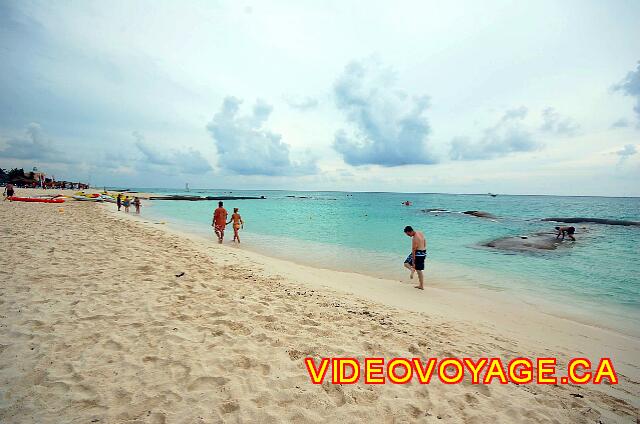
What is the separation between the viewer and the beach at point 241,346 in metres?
3.06

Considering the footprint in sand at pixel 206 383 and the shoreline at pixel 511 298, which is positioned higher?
the footprint in sand at pixel 206 383

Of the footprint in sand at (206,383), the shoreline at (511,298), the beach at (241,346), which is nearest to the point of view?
the beach at (241,346)

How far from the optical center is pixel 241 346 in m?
4.23

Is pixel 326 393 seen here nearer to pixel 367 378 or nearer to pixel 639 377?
pixel 367 378

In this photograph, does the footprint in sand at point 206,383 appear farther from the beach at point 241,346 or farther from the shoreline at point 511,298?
the shoreline at point 511,298

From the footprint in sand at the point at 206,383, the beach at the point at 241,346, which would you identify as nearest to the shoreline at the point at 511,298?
the beach at the point at 241,346

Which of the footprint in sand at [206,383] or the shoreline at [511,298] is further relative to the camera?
the shoreline at [511,298]

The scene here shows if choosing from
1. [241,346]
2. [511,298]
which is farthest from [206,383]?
[511,298]

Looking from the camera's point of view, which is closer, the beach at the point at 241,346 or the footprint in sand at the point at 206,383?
the beach at the point at 241,346

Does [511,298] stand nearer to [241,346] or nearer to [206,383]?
[241,346]

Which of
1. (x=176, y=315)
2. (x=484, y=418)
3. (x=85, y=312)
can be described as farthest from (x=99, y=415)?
(x=484, y=418)

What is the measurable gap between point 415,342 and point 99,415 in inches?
171

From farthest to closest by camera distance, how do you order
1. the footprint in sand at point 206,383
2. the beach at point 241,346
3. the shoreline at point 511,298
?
the shoreline at point 511,298 < the footprint in sand at point 206,383 < the beach at point 241,346

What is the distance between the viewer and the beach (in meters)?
3.06
